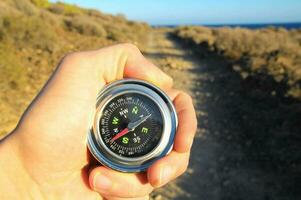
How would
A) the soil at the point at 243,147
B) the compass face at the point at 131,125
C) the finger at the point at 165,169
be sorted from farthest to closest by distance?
1. the soil at the point at 243,147
2. the compass face at the point at 131,125
3. the finger at the point at 165,169

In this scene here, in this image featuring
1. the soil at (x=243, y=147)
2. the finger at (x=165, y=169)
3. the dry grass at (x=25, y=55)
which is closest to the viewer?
the finger at (x=165, y=169)

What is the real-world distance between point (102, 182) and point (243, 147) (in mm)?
5542

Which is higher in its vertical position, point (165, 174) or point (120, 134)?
point (120, 134)

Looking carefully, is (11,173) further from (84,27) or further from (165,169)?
(84,27)

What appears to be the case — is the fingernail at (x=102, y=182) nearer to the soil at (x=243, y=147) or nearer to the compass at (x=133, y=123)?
the compass at (x=133, y=123)

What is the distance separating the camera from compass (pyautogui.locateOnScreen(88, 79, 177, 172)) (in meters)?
2.48

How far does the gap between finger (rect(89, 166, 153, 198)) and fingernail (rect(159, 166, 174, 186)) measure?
0.61ft

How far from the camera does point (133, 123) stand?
2.53 meters

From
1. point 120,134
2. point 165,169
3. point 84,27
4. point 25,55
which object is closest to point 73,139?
point 120,134

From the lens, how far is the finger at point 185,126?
7.82 feet

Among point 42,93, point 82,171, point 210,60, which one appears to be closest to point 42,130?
point 42,93

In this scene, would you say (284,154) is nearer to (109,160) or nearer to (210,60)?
(109,160)

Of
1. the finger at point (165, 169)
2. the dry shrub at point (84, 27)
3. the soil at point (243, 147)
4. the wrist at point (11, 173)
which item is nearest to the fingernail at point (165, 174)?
the finger at point (165, 169)

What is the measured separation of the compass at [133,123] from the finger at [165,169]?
0.30ft
